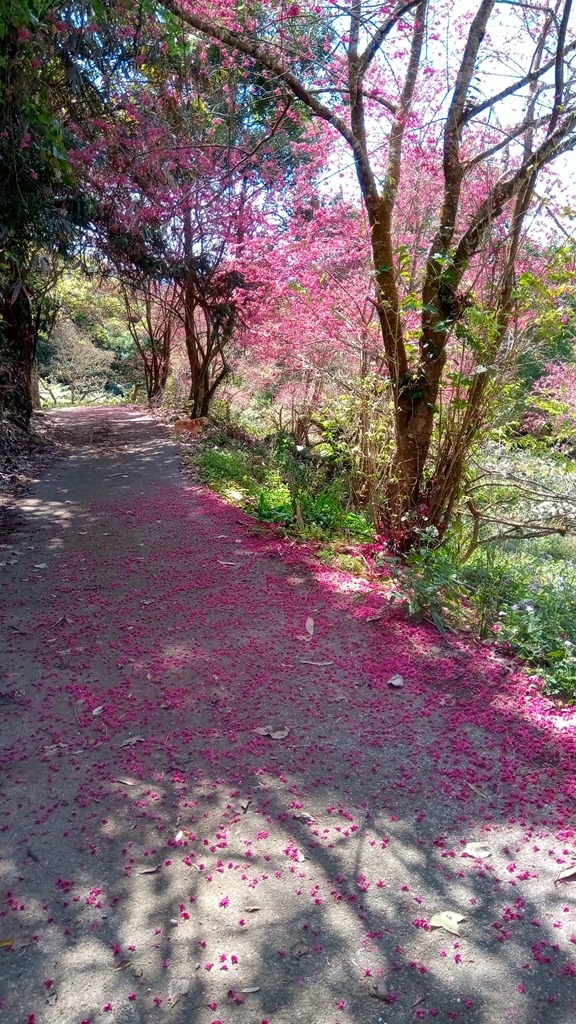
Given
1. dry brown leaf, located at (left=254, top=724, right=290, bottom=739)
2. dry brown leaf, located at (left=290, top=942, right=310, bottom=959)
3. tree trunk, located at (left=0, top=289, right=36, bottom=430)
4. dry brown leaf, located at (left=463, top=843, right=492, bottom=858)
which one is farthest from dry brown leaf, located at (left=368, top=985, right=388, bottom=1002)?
tree trunk, located at (left=0, top=289, right=36, bottom=430)

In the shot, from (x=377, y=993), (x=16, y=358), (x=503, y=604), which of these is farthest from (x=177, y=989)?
(x=16, y=358)

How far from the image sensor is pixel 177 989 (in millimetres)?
1830

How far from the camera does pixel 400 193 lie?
28.5ft

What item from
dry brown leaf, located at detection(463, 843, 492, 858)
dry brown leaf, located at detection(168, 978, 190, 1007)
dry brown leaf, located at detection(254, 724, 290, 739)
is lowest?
dry brown leaf, located at detection(168, 978, 190, 1007)

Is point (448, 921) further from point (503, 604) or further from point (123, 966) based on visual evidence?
point (503, 604)

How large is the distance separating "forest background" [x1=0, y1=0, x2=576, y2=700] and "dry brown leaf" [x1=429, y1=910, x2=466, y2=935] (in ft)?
5.54

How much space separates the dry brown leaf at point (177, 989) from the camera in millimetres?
1799

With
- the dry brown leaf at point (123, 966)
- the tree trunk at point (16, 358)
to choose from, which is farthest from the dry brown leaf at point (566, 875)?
the tree trunk at point (16, 358)

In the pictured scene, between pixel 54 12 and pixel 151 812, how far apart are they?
6.03m

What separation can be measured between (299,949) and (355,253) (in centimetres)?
840

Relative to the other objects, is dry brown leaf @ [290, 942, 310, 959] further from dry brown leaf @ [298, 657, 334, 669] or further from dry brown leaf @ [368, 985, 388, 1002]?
dry brown leaf @ [298, 657, 334, 669]

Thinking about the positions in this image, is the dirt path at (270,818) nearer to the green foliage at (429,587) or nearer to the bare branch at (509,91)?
the green foliage at (429,587)

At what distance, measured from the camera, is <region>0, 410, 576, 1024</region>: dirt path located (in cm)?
186

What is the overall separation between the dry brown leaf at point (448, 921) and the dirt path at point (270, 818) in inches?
1.2
